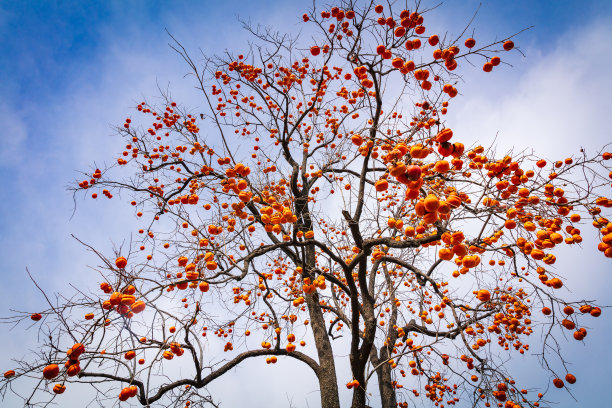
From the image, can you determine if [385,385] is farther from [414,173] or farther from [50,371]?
[50,371]

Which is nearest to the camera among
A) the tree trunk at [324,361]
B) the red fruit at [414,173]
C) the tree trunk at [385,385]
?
the red fruit at [414,173]

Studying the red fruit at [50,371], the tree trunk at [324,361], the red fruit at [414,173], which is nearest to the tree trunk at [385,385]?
the tree trunk at [324,361]

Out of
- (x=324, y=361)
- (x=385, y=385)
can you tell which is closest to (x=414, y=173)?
(x=324, y=361)

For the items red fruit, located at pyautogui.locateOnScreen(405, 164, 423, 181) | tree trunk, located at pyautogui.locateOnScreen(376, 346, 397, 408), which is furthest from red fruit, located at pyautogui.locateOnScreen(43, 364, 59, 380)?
tree trunk, located at pyautogui.locateOnScreen(376, 346, 397, 408)

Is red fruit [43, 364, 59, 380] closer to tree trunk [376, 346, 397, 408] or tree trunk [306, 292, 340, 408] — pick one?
tree trunk [306, 292, 340, 408]

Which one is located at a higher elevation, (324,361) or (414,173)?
(414,173)

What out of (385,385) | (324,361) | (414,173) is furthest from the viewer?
(385,385)

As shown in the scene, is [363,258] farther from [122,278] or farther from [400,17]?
[400,17]

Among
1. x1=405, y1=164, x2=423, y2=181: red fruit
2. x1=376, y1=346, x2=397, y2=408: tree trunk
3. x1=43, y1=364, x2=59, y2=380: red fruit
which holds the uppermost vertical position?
x1=405, y1=164, x2=423, y2=181: red fruit

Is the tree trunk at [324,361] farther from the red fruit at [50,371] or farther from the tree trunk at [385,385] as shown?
the red fruit at [50,371]

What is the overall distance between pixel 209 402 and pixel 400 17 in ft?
18.0

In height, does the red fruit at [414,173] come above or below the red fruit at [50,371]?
above

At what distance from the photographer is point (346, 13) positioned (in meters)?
3.95

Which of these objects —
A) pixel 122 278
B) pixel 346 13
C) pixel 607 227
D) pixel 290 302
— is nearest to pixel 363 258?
pixel 290 302
